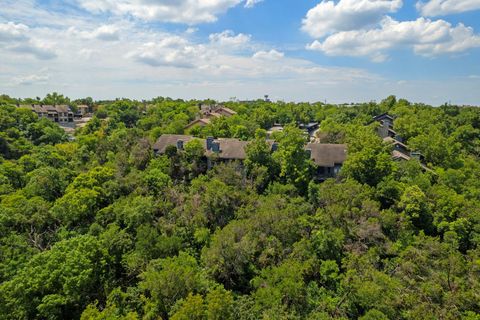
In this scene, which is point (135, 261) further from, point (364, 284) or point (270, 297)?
point (364, 284)

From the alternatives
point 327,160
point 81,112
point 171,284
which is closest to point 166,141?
point 327,160

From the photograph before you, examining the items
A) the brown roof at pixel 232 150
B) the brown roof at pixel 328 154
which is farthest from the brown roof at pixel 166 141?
the brown roof at pixel 328 154

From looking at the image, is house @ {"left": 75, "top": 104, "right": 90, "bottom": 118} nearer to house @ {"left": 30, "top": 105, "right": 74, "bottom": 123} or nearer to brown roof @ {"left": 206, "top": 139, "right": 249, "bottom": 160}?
house @ {"left": 30, "top": 105, "right": 74, "bottom": 123}

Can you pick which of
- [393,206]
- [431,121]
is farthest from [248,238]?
[431,121]

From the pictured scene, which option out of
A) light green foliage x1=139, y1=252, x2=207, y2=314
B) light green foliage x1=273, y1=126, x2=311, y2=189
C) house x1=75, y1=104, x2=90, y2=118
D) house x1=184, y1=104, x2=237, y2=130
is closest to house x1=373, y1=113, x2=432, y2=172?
light green foliage x1=273, y1=126, x2=311, y2=189

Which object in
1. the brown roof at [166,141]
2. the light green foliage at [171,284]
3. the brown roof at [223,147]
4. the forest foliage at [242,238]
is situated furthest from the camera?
the brown roof at [166,141]

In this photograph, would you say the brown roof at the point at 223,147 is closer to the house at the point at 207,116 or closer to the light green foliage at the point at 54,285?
the house at the point at 207,116

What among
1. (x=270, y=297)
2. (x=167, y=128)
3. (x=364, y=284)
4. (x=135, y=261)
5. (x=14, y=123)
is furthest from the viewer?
(x=14, y=123)
